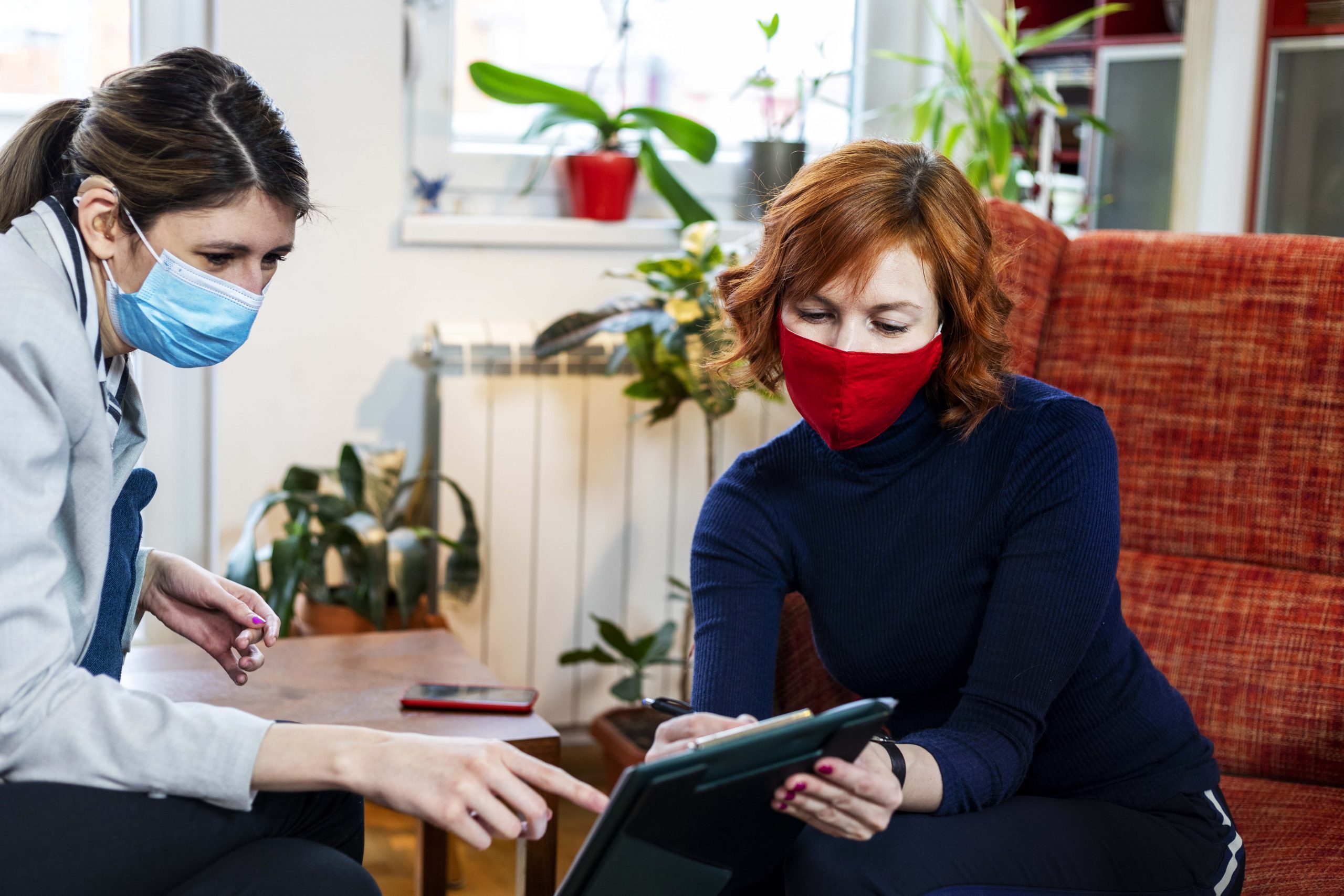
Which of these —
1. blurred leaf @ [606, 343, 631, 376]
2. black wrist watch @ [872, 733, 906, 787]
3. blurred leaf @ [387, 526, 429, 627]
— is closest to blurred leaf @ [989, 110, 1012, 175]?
blurred leaf @ [606, 343, 631, 376]

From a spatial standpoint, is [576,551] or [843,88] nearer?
[576,551]

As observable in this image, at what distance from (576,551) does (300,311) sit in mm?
638

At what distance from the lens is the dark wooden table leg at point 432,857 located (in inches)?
58.2

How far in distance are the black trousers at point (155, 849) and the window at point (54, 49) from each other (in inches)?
64.8

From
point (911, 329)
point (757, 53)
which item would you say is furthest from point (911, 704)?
point (757, 53)

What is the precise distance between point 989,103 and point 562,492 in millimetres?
1063

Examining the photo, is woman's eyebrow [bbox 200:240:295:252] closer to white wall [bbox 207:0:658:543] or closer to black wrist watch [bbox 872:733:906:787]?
black wrist watch [bbox 872:733:906:787]

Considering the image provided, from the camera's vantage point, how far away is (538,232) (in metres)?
2.33

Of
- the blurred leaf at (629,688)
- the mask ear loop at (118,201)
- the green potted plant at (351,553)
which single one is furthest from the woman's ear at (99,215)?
the blurred leaf at (629,688)

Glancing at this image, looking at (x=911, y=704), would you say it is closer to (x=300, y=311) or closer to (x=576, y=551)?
(x=576, y=551)

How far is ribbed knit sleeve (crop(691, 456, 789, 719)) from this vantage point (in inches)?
48.6

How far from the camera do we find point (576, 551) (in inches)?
91.6

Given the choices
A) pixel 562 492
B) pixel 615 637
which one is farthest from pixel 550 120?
pixel 615 637

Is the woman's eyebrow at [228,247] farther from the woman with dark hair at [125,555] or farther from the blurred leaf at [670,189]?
the blurred leaf at [670,189]
